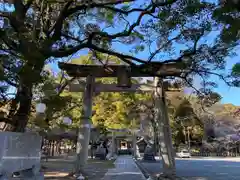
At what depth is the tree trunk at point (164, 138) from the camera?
10.6 meters

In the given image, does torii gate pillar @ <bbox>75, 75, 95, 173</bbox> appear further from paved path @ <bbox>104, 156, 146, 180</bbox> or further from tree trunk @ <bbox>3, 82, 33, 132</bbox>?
tree trunk @ <bbox>3, 82, 33, 132</bbox>

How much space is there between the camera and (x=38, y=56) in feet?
20.5

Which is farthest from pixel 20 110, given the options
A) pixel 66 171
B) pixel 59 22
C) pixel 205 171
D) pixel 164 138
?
pixel 205 171

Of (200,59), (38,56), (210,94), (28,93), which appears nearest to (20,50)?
(38,56)

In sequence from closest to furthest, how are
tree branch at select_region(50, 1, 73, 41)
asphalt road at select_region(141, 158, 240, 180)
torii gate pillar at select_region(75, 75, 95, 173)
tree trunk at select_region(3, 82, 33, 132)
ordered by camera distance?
tree trunk at select_region(3, 82, 33, 132) < tree branch at select_region(50, 1, 73, 41) < torii gate pillar at select_region(75, 75, 95, 173) < asphalt road at select_region(141, 158, 240, 180)

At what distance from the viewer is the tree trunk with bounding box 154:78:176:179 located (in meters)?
10.6

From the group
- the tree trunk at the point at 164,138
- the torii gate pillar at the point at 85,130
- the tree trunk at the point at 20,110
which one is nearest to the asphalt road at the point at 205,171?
the tree trunk at the point at 164,138

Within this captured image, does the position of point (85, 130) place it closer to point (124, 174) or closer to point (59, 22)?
point (124, 174)

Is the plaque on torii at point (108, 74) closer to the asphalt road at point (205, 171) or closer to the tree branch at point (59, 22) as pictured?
the tree branch at point (59, 22)

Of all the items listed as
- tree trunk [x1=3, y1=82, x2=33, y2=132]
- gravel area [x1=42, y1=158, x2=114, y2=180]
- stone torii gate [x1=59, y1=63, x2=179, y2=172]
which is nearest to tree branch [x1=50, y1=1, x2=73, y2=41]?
tree trunk [x1=3, y1=82, x2=33, y2=132]

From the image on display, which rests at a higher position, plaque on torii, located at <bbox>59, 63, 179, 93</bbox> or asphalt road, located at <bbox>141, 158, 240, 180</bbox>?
plaque on torii, located at <bbox>59, 63, 179, 93</bbox>

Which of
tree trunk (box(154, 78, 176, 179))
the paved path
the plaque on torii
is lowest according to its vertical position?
the paved path

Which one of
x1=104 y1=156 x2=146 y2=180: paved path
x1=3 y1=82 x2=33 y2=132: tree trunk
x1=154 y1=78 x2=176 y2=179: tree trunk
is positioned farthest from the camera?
x1=104 y1=156 x2=146 y2=180: paved path

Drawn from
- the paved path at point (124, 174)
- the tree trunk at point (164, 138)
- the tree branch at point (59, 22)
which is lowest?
the paved path at point (124, 174)
